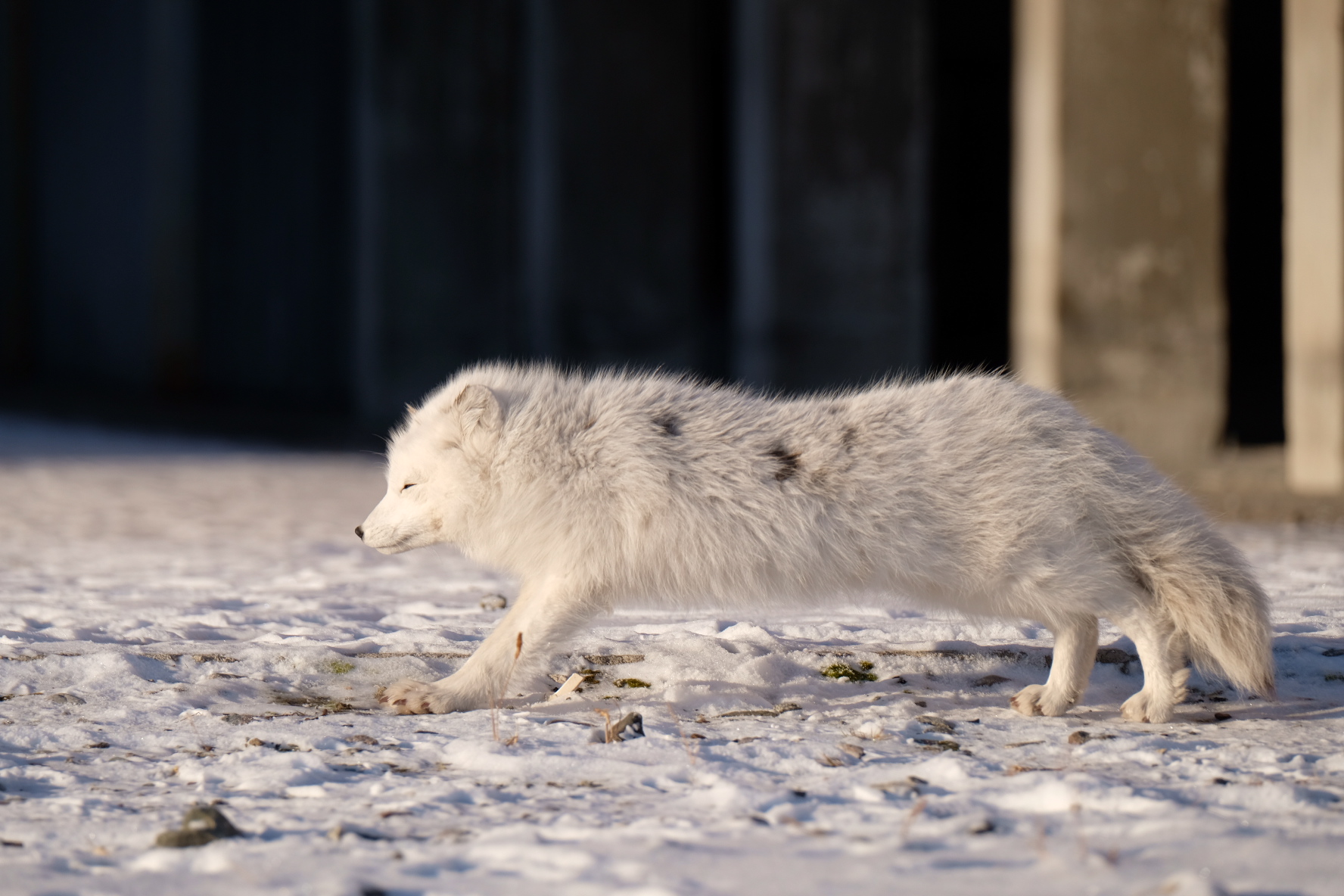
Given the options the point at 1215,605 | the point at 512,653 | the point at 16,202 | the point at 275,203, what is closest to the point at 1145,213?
the point at 1215,605

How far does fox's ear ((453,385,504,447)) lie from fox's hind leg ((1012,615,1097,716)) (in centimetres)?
158

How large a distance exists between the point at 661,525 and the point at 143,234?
14.4 meters

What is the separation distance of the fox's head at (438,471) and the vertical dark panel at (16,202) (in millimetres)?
17117

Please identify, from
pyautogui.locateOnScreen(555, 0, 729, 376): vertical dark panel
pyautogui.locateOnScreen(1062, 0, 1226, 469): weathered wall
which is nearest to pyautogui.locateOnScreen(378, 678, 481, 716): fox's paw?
pyautogui.locateOnScreen(1062, 0, 1226, 469): weathered wall

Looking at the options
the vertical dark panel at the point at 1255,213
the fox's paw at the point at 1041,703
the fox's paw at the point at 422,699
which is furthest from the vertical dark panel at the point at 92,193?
the fox's paw at the point at 1041,703

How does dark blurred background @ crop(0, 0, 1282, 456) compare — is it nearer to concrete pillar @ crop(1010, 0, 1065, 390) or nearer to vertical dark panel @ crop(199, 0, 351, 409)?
vertical dark panel @ crop(199, 0, 351, 409)

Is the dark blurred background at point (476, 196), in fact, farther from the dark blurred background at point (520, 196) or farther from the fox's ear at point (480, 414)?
the fox's ear at point (480, 414)

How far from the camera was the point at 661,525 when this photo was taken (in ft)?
11.6

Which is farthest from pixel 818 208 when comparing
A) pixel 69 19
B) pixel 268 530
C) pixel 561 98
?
pixel 69 19

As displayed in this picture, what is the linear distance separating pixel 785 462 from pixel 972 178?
9752 millimetres

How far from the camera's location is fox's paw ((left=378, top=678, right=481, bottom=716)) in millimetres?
3480

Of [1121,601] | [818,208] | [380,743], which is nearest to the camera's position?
[380,743]

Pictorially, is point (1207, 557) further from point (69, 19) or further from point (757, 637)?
point (69, 19)

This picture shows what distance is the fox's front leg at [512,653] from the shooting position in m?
3.53
